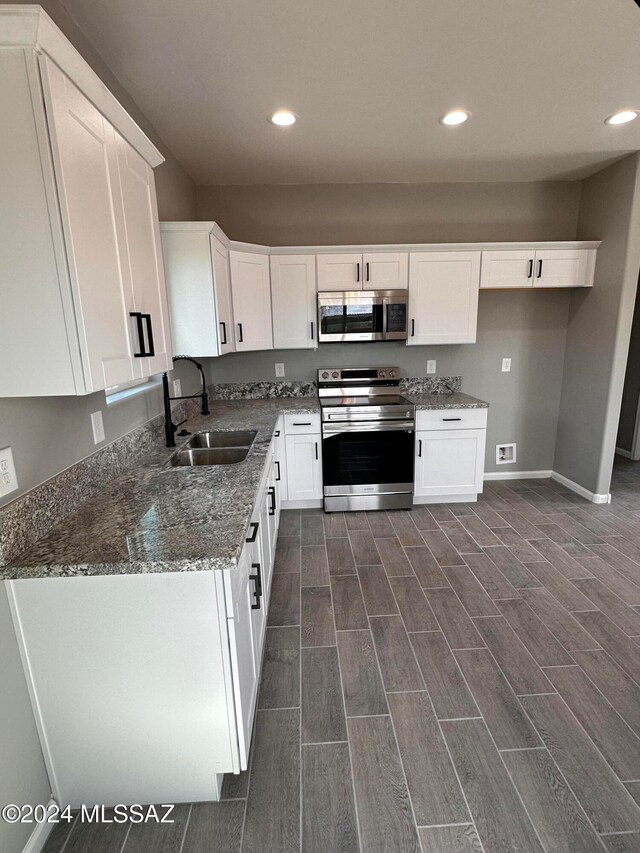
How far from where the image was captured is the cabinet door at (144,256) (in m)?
1.38

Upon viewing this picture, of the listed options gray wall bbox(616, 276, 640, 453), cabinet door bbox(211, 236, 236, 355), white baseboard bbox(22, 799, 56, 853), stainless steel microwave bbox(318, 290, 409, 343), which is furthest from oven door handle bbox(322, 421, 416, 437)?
gray wall bbox(616, 276, 640, 453)

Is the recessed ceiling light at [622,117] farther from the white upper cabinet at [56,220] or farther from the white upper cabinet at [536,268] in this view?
the white upper cabinet at [56,220]

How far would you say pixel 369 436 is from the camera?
127 inches

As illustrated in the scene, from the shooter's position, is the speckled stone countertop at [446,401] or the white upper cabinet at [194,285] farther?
the speckled stone countertop at [446,401]

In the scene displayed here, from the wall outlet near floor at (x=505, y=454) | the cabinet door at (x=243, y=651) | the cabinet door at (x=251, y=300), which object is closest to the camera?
the cabinet door at (x=243, y=651)

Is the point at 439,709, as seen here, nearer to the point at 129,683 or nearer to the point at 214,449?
the point at 129,683

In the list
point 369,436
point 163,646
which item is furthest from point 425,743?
point 369,436

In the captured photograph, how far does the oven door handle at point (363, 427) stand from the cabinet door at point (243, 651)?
1.78 metres

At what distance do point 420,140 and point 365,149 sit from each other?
0.37m

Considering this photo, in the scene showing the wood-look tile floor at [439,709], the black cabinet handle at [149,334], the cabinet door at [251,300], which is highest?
the cabinet door at [251,300]

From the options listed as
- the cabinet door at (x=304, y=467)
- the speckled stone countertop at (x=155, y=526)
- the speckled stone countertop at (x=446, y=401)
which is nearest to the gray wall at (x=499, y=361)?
the speckled stone countertop at (x=446, y=401)

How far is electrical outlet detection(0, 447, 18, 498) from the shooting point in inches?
44.8

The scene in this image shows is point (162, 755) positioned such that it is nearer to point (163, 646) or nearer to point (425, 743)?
point (163, 646)

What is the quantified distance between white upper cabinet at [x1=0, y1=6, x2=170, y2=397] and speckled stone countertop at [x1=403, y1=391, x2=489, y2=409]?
99.7 inches
